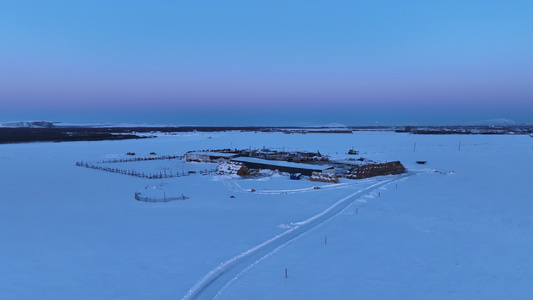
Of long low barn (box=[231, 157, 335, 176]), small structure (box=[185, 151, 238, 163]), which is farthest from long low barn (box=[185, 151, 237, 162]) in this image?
long low barn (box=[231, 157, 335, 176])

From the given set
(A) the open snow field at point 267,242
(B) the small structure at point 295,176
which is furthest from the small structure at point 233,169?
(A) the open snow field at point 267,242

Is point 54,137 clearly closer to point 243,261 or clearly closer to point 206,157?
point 206,157

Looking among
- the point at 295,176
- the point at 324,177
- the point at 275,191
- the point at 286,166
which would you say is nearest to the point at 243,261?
the point at 275,191

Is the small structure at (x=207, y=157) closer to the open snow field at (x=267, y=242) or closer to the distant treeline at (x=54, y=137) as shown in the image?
the open snow field at (x=267, y=242)

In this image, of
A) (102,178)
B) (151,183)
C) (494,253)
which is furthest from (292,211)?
(102,178)

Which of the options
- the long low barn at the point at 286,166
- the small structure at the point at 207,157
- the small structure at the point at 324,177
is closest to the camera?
the small structure at the point at 324,177

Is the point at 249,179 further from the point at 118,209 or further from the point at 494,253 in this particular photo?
the point at 494,253
